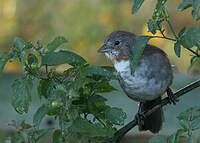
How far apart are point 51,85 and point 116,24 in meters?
3.71

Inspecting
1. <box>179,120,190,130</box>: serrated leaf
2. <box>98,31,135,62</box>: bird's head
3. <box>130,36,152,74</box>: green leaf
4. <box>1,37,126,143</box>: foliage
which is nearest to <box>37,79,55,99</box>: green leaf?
<box>1,37,126,143</box>: foliage

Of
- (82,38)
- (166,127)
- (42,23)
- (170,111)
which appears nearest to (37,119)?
(166,127)

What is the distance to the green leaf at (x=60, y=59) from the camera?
1271 millimetres

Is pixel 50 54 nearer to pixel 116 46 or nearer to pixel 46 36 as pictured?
pixel 116 46

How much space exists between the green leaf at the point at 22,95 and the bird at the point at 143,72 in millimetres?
822

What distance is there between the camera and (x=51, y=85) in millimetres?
1256

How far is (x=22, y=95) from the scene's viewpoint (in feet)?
4.04

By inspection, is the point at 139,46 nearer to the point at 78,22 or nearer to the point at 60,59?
the point at 60,59

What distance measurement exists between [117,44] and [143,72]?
303mm

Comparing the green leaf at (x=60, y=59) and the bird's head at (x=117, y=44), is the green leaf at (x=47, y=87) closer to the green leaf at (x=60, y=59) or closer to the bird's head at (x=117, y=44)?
the green leaf at (x=60, y=59)

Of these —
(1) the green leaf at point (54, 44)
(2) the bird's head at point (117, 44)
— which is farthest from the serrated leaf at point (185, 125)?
(2) the bird's head at point (117, 44)

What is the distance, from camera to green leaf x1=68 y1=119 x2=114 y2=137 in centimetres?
120

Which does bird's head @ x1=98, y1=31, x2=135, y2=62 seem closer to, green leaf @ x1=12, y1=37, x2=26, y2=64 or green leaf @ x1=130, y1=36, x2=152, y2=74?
green leaf @ x1=130, y1=36, x2=152, y2=74

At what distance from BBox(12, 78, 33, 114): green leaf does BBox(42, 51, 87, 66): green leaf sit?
3.3 inches
